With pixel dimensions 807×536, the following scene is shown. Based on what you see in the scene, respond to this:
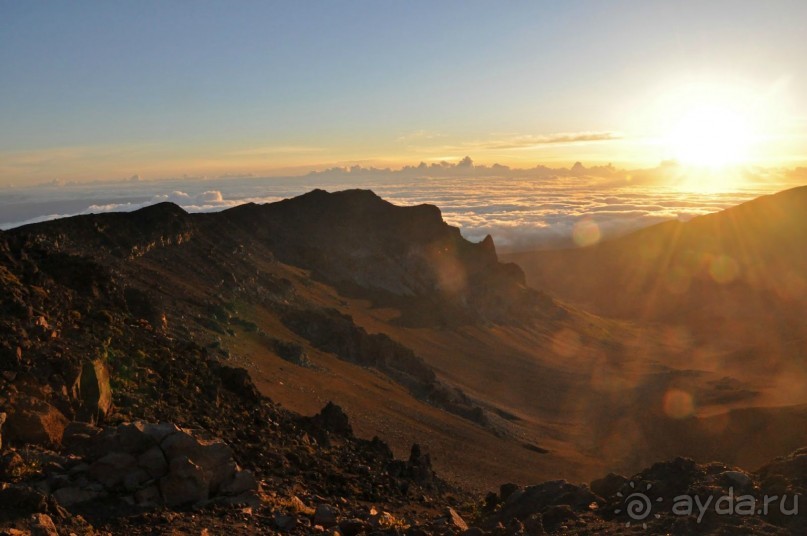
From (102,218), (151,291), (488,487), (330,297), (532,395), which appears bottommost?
(532,395)

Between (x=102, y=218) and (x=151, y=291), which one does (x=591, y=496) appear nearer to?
(x=151, y=291)

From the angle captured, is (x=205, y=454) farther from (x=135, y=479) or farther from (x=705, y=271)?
(x=705, y=271)

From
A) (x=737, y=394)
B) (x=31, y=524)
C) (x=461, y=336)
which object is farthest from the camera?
(x=461, y=336)

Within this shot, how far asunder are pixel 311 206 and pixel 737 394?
44673mm

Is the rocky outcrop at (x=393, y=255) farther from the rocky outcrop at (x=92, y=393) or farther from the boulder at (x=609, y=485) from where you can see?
the rocky outcrop at (x=92, y=393)

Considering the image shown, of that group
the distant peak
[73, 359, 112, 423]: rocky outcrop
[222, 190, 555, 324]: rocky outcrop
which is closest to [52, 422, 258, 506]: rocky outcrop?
[73, 359, 112, 423]: rocky outcrop

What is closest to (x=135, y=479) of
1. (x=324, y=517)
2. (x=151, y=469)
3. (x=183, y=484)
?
(x=151, y=469)

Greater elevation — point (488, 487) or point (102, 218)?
point (102, 218)

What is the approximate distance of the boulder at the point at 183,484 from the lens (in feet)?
30.3

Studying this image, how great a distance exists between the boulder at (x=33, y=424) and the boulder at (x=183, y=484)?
2.00 m

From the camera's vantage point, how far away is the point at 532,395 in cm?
5297

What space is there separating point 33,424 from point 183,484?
8.16ft

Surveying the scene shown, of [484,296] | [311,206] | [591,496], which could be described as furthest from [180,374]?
[484,296]

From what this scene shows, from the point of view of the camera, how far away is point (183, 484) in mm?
9336
